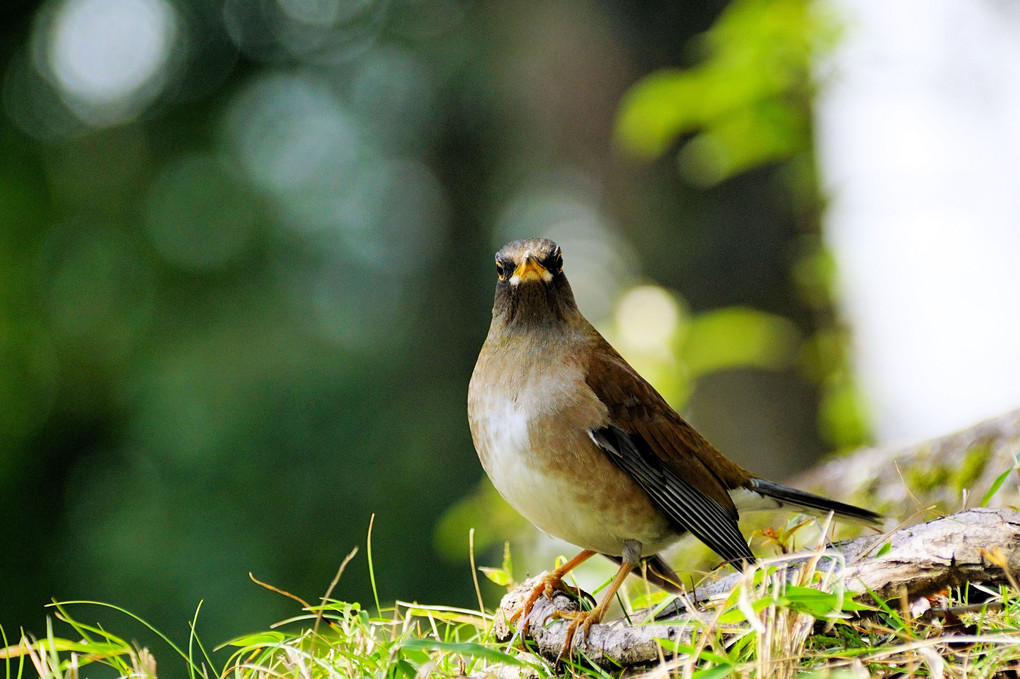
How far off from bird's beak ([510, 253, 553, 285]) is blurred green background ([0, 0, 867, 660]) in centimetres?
180

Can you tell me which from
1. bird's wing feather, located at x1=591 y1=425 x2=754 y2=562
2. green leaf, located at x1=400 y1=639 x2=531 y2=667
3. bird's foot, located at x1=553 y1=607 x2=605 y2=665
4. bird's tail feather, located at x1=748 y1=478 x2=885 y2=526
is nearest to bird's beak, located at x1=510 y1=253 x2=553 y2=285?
bird's wing feather, located at x1=591 y1=425 x2=754 y2=562

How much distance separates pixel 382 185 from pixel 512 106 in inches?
165

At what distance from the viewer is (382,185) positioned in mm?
14094

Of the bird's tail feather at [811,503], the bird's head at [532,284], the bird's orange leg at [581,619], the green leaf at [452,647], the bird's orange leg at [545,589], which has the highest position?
the bird's head at [532,284]

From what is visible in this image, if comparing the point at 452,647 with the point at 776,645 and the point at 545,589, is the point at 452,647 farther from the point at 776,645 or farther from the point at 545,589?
the point at 545,589

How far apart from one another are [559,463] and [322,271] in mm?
10215

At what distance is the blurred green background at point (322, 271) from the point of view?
625cm

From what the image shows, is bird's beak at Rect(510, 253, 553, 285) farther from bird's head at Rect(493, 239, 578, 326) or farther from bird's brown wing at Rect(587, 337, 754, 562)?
bird's brown wing at Rect(587, 337, 754, 562)

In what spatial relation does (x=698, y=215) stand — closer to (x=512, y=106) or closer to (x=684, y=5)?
(x=684, y=5)

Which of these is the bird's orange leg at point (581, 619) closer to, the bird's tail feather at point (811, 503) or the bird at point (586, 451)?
the bird at point (586, 451)

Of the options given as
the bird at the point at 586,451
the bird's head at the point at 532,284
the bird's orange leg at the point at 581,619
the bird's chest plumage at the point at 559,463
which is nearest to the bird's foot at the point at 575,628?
the bird's orange leg at the point at 581,619

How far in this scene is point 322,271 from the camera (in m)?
12.7

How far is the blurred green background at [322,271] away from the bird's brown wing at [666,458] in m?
1.67

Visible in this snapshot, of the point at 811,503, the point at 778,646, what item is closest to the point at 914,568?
the point at 778,646
